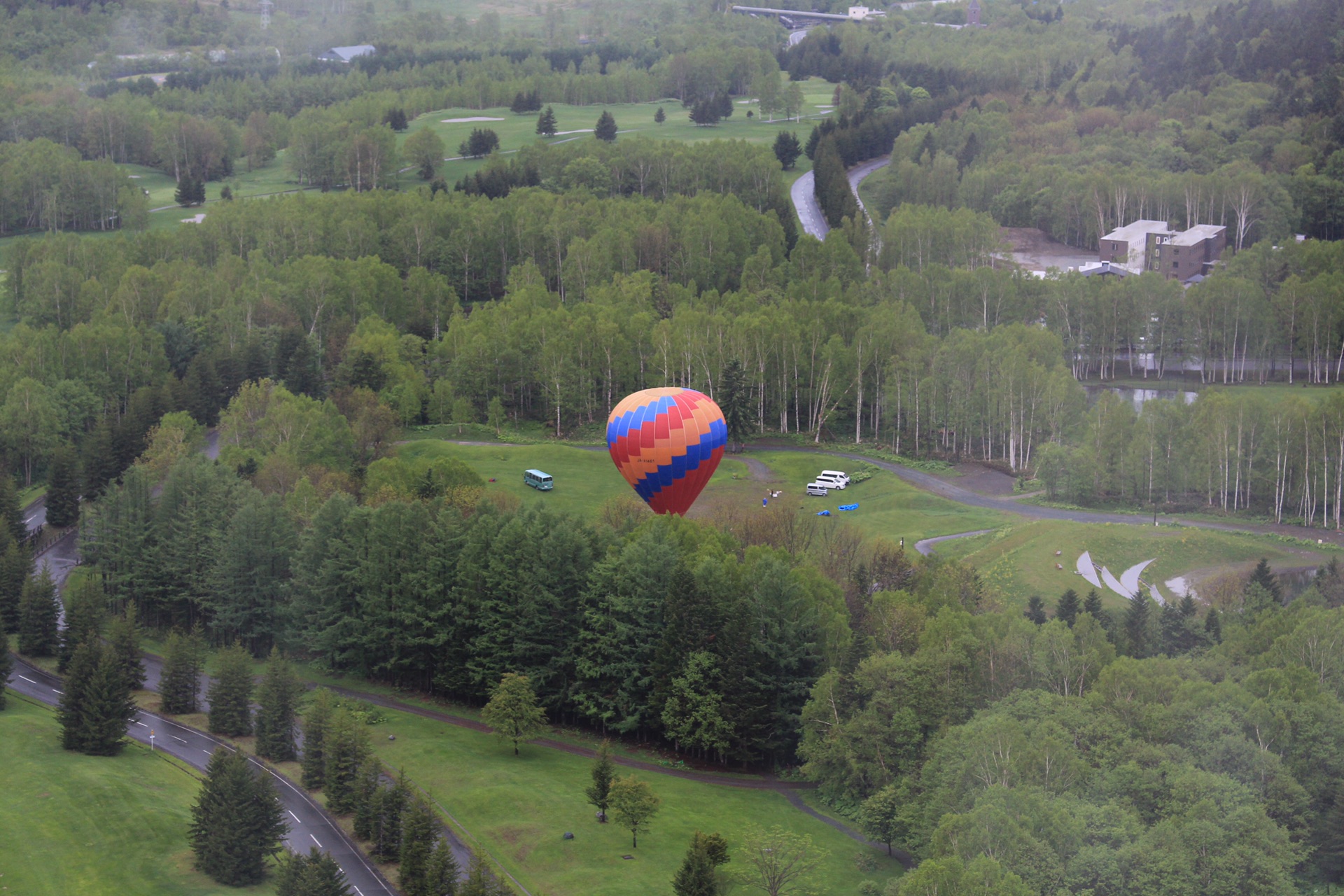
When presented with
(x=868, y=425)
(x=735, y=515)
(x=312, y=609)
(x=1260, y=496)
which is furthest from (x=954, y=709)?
(x=868, y=425)

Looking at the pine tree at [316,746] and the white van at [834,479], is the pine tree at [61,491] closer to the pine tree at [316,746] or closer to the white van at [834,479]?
the pine tree at [316,746]

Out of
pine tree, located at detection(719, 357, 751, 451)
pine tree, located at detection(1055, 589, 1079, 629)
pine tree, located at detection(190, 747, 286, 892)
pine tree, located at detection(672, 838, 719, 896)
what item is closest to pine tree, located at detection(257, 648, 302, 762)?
pine tree, located at detection(190, 747, 286, 892)

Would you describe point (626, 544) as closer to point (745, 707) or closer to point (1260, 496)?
point (745, 707)

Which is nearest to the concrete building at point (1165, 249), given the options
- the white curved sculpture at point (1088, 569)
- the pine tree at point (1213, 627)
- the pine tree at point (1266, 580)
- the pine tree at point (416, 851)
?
the white curved sculpture at point (1088, 569)

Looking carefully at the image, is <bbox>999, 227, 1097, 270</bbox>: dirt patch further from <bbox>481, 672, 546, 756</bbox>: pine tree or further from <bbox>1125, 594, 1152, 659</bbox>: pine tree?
<bbox>481, 672, 546, 756</bbox>: pine tree

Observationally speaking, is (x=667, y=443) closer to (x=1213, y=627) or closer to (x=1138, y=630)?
(x=1138, y=630)

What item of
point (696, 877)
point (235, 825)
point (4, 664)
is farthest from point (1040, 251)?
point (235, 825)
